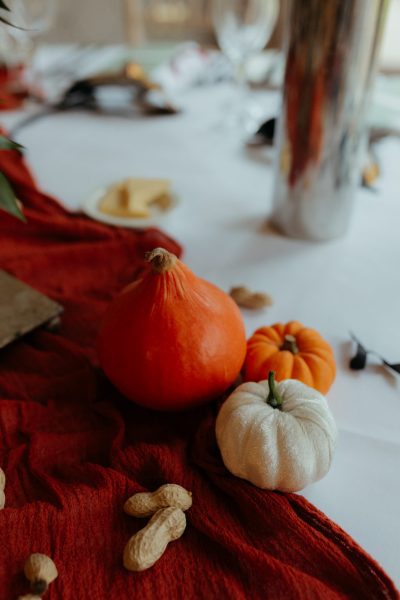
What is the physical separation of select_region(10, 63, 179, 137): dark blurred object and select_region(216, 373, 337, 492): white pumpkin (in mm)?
857

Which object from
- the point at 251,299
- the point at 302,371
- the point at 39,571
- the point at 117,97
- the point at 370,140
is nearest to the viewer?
the point at 39,571

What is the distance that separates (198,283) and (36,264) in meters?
0.26

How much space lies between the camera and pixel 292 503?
12.8 inches

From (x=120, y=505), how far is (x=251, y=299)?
26cm

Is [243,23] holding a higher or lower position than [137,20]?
higher

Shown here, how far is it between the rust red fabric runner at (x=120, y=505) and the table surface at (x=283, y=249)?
0.03m

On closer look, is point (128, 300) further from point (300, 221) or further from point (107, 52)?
point (107, 52)

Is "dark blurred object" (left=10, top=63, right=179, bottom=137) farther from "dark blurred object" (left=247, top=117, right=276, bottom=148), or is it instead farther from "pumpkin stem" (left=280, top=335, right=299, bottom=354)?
"pumpkin stem" (left=280, top=335, right=299, bottom=354)

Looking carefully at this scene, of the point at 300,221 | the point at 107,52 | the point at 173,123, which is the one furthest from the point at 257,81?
the point at 300,221

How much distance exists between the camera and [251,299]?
1.73 feet

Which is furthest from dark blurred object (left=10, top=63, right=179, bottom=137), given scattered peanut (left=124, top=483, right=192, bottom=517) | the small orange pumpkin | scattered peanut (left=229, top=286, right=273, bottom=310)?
scattered peanut (left=124, top=483, right=192, bottom=517)

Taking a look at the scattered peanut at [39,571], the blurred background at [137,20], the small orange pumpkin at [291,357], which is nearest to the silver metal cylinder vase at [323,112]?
the small orange pumpkin at [291,357]

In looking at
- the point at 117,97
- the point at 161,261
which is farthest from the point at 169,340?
the point at 117,97

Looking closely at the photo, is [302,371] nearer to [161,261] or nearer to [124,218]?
[161,261]
